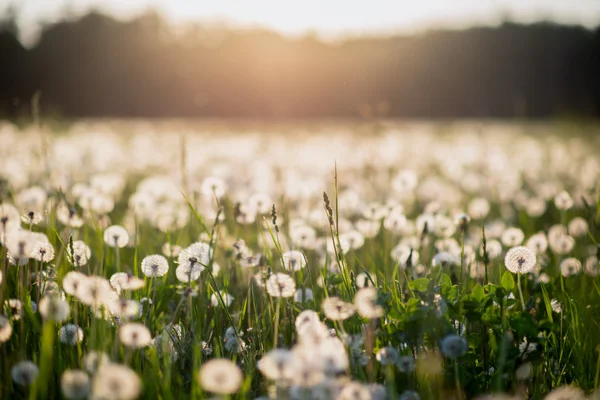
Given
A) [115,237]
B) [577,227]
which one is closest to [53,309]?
[115,237]

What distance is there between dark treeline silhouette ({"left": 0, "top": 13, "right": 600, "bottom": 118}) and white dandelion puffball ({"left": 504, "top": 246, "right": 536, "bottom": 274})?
63.4 ft

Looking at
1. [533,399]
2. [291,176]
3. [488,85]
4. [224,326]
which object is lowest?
[533,399]

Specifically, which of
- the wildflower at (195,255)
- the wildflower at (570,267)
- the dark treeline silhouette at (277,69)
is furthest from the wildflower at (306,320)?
the dark treeline silhouette at (277,69)

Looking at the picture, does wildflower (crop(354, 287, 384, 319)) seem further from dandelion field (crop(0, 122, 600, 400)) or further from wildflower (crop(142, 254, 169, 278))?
wildflower (crop(142, 254, 169, 278))

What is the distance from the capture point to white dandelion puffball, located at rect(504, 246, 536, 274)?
1760 millimetres

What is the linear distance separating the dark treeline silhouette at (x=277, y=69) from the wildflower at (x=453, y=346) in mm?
19700

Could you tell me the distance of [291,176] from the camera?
4.64 metres

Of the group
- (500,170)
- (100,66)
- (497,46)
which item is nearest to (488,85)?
(497,46)

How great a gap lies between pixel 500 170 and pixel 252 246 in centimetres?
296

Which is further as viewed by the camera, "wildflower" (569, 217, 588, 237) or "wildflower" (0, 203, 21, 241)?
"wildflower" (569, 217, 588, 237)

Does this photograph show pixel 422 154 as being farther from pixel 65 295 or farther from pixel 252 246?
pixel 65 295

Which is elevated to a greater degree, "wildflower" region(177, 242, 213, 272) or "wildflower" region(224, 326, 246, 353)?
"wildflower" region(177, 242, 213, 272)

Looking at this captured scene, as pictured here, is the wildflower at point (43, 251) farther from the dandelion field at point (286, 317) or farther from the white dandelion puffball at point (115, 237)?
the white dandelion puffball at point (115, 237)

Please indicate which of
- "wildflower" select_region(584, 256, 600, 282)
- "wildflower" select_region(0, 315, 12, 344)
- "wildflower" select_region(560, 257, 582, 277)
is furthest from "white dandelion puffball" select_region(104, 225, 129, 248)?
"wildflower" select_region(584, 256, 600, 282)
